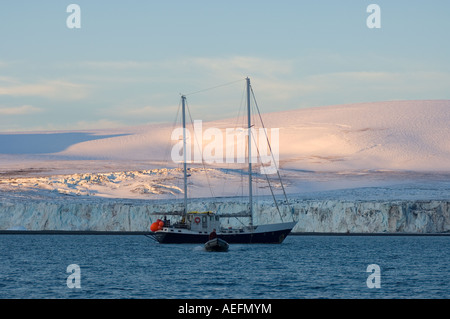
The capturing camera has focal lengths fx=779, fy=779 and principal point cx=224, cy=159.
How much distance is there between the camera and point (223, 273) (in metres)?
48.4

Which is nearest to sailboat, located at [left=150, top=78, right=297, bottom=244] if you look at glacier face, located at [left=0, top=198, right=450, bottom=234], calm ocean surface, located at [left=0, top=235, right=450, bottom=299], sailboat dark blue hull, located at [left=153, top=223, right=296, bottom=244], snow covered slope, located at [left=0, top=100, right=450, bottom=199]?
sailboat dark blue hull, located at [left=153, top=223, right=296, bottom=244]

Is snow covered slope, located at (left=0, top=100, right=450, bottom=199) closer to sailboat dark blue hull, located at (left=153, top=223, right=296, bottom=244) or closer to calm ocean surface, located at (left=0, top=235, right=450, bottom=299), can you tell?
sailboat dark blue hull, located at (left=153, top=223, right=296, bottom=244)

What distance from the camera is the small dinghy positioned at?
2589 inches

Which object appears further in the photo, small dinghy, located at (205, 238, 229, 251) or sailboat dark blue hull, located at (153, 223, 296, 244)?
sailboat dark blue hull, located at (153, 223, 296, 244)

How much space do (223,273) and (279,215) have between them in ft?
184

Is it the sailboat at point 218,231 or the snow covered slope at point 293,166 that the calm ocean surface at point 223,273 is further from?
the snow covered slope at point 293,166

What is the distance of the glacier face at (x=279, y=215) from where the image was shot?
98.9m

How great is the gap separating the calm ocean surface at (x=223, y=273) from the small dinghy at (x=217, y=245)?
2.28ft

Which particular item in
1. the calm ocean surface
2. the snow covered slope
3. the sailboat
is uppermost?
the snow covered slope

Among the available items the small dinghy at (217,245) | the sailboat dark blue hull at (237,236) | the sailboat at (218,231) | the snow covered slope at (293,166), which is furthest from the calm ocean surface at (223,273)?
the snow covered slope at (293,166)

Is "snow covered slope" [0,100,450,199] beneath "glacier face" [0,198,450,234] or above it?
above

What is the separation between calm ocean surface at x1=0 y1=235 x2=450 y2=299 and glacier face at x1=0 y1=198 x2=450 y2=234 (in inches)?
1015

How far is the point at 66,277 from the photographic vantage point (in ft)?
151

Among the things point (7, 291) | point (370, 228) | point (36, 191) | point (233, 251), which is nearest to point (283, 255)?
point (233, 251)
